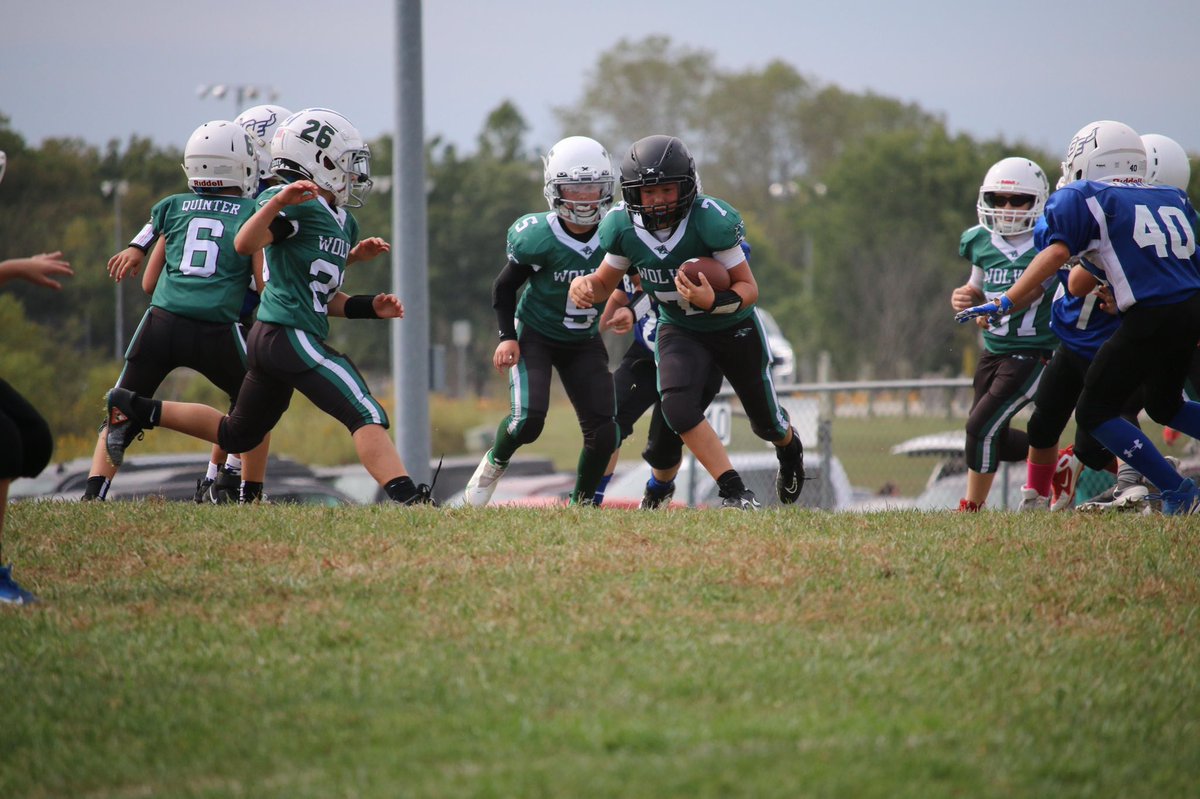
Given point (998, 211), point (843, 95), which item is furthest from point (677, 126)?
point (998, 211)

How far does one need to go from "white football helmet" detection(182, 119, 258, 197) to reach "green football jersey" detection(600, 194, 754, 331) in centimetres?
226

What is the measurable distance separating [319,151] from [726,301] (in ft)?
7.61

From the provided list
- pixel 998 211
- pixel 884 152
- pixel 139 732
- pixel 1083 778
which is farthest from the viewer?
pixel 884 152

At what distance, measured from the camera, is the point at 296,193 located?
6.45 meters

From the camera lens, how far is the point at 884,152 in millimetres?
47438

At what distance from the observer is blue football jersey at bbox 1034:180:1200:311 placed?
21.8 feet

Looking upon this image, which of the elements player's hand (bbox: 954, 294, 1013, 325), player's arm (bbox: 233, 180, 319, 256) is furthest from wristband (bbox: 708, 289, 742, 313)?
player's arm (bbox: 233, 180, 319, 256)

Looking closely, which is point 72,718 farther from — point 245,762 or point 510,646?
point 510,646

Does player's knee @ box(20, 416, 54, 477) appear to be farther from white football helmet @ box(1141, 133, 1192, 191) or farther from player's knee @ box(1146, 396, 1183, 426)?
white football helmet @ box(1141, 133, 1192, 191)

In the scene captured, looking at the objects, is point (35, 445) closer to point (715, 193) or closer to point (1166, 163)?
point (1166, 163)

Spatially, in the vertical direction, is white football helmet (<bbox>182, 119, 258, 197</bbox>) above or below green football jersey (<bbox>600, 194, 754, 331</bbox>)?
above

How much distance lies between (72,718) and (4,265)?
1746mm

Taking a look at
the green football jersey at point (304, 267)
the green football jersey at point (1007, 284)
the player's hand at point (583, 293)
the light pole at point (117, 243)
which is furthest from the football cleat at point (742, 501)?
the light pole at point (117, 243)

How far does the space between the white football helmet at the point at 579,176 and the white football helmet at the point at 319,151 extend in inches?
50.1
